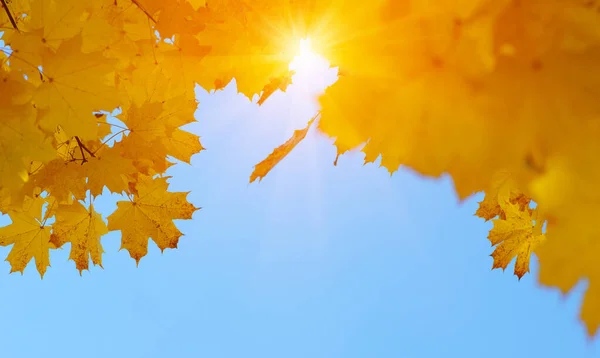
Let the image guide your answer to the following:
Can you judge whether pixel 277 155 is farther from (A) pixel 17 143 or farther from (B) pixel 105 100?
(A) pixel 17 143

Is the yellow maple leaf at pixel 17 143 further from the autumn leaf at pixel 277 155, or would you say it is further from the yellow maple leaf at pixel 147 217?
the yellow maple leaf at pixel 147 217

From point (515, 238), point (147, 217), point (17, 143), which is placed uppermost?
point (515, 238)

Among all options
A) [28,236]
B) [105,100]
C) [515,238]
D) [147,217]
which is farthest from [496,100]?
[28,236]

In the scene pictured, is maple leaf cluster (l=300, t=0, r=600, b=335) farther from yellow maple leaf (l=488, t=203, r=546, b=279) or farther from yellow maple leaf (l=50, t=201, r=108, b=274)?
yellow maple leaf (l=488, t=203, r=546, b=279)

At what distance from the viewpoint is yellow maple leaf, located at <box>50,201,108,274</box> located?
87.5 inches

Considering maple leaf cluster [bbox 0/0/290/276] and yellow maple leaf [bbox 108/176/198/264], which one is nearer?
maple leaf cluster [bbox 0/0/290/276]

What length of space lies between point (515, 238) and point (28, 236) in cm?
253

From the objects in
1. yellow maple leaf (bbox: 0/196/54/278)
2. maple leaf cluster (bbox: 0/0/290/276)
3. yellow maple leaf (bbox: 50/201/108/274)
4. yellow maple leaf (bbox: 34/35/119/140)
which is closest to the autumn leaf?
maple leaf cluster (bbox: 0/0/290/276)

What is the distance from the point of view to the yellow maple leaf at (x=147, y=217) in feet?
7.27

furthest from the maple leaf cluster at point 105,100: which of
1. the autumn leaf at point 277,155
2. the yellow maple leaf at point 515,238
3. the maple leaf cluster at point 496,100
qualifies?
the yellow maple leaf at point 515,238

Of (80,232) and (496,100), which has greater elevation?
(80,232)

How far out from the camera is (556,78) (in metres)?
0.66

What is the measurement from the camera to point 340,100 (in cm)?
87

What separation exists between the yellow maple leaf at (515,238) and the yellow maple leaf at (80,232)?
2.07 meters
